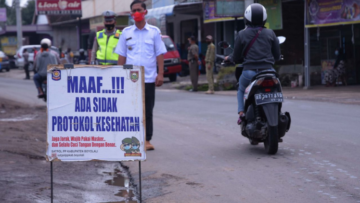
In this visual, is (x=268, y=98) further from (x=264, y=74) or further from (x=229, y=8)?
(x=229, y=8)

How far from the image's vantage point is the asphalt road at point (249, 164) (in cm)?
A: 499

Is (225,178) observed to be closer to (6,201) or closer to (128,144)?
(128,144)

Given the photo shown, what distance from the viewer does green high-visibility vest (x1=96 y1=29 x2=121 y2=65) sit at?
26.8 feet

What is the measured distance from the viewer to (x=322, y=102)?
1342 cm

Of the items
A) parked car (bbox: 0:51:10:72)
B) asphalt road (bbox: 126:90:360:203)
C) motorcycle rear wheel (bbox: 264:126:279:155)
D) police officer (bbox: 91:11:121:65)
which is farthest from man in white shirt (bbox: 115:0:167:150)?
parked car (bbox: 0:51:10:72)

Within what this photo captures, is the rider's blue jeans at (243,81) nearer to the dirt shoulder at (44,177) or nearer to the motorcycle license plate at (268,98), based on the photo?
the motorcycle license plate at (268,98)

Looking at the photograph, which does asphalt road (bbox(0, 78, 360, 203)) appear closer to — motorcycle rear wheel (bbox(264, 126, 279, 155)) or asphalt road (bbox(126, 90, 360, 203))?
asphalt road (bbox(126, 90, 360, 203))

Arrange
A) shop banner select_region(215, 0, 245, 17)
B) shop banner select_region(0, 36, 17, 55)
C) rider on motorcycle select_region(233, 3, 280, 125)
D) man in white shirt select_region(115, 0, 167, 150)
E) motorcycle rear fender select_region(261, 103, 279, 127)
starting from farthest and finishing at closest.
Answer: shop banner select_region(0, 36, 17, 55)
shop banner select_region(215, 0, 245, 17)
man in white shirt select_region(115, 0, 167, 150)
rider on motorcycle select_region(233, 3, 280, 125)
motorcycle rear fender select_region(261, 103, 279, 127)

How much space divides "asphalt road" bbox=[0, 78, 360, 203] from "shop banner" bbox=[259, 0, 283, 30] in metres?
8.78

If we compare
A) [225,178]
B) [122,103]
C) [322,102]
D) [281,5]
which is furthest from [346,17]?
[122,103]

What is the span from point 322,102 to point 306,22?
16.6 ft

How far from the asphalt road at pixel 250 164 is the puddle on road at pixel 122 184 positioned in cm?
15

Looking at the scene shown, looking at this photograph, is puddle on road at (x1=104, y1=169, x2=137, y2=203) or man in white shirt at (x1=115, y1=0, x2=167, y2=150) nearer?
puddle on road at (x1=104, y1=169, x2=137, y2=203)

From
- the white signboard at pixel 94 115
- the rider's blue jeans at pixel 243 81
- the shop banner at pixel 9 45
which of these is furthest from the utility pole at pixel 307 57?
the shop banner at pixel 9 45
